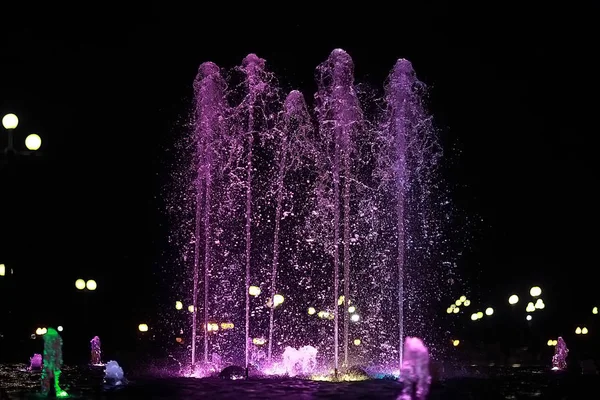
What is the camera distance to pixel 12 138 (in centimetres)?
1077

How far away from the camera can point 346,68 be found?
17.9 metres

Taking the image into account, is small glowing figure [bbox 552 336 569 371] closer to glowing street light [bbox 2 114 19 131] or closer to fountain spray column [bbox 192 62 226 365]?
fountain spray column [bbox 192 62 226 365]

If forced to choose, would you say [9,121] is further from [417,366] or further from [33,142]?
[417,366]

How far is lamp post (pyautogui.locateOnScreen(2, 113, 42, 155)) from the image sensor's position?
34.9 ft

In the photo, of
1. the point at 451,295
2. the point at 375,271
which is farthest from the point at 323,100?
the point at 451,295

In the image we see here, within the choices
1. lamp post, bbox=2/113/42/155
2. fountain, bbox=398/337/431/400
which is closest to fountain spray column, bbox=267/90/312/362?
lamp post, bbox=2/113/42/155

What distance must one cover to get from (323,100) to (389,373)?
256 inches

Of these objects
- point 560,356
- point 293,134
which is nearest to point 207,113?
point 293,134

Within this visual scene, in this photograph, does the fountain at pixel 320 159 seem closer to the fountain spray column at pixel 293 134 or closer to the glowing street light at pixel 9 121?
the fountain spray column at pixel 293 134

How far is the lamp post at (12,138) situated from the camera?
10.6 m

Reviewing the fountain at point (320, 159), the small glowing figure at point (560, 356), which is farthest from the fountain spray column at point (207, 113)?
the small glowing figure at point (560, 356)

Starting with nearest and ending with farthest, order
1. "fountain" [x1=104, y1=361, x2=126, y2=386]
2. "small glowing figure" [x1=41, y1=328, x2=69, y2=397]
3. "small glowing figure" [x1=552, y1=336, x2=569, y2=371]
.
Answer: "small glowing figure" [x1=41, y1=328, x2=69, y2=397] → "fountain" [x1=104, y1=361, x2=126, y2=386] → "small glowing figure" [x1=552, y1=336, x2=569, y2=371]

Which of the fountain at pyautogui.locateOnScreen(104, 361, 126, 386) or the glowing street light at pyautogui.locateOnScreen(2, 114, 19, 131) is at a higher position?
the glowing street light at pyautogui.locateOnScreen(2, 114, 19, 131)

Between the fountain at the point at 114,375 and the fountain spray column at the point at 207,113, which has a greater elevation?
the fountain spray column at the point at 207,113
